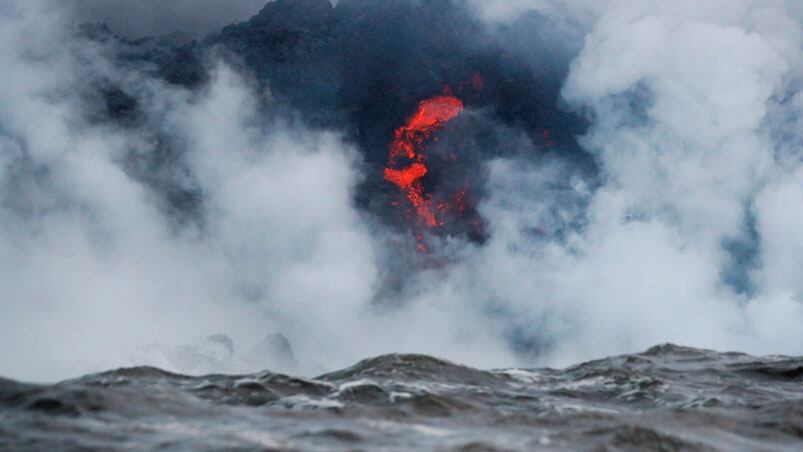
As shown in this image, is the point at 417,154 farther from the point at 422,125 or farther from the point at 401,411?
the point at 401,411

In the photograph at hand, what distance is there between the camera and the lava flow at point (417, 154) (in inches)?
4085

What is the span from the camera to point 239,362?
86.2 m

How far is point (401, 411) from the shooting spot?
7988 mm

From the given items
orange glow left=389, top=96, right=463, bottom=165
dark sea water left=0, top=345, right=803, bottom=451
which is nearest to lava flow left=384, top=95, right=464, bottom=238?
orange glow left=389, top=96, right=463, bottom=165

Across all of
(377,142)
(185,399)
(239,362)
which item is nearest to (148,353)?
(239,362)

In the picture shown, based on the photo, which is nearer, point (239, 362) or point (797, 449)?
point (797, 449)

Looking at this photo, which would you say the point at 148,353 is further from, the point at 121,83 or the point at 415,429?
the point at 415,429

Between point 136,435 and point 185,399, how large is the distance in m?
2.06

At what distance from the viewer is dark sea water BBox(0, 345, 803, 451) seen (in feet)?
20.0

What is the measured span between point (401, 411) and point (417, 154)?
97.4 m

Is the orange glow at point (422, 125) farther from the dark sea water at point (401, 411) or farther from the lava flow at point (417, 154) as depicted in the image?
the dark sea water at point (401, 411)

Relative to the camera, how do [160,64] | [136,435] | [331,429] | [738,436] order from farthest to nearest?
[160,64], [738,436], [331,429], [136,435]

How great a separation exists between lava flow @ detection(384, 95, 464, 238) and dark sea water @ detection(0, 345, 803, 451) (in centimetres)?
9146

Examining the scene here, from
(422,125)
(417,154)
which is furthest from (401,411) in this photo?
(422,125)
